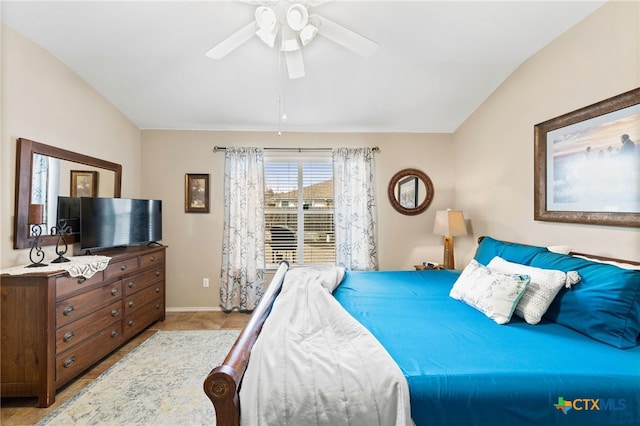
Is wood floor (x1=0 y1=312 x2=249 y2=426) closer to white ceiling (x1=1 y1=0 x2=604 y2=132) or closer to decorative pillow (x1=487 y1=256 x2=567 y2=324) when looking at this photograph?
white ceiling (x1=1 y1=0 x2=604 y2=132)

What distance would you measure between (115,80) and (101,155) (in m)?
0.81

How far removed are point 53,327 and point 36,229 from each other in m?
0.82

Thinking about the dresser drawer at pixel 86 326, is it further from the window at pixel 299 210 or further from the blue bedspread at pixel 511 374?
the blue bedspread at pixel 511 374

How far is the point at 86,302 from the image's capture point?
2.18 m

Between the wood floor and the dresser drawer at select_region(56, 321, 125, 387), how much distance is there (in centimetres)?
9

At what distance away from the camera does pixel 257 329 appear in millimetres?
1355

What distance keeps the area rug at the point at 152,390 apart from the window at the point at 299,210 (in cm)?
143

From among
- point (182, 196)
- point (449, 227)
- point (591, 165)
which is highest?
point (591, 165)

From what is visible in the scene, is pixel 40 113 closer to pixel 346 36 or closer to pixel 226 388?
pixel 346 36

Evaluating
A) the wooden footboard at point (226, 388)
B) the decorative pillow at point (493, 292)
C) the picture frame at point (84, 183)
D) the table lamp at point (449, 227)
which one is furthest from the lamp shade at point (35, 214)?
the table lamp at point (449, 227)

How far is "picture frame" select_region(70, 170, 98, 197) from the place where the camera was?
8.45ft

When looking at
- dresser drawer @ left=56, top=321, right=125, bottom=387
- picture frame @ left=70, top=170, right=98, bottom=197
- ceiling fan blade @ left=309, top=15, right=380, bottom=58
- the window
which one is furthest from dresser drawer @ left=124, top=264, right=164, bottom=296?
ceiling fan blade @ left=309, top=15, right=380, bottom=58

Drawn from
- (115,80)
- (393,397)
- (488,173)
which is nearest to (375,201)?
(488,173)

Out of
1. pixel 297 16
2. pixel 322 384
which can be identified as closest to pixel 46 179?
pixel 297 16
